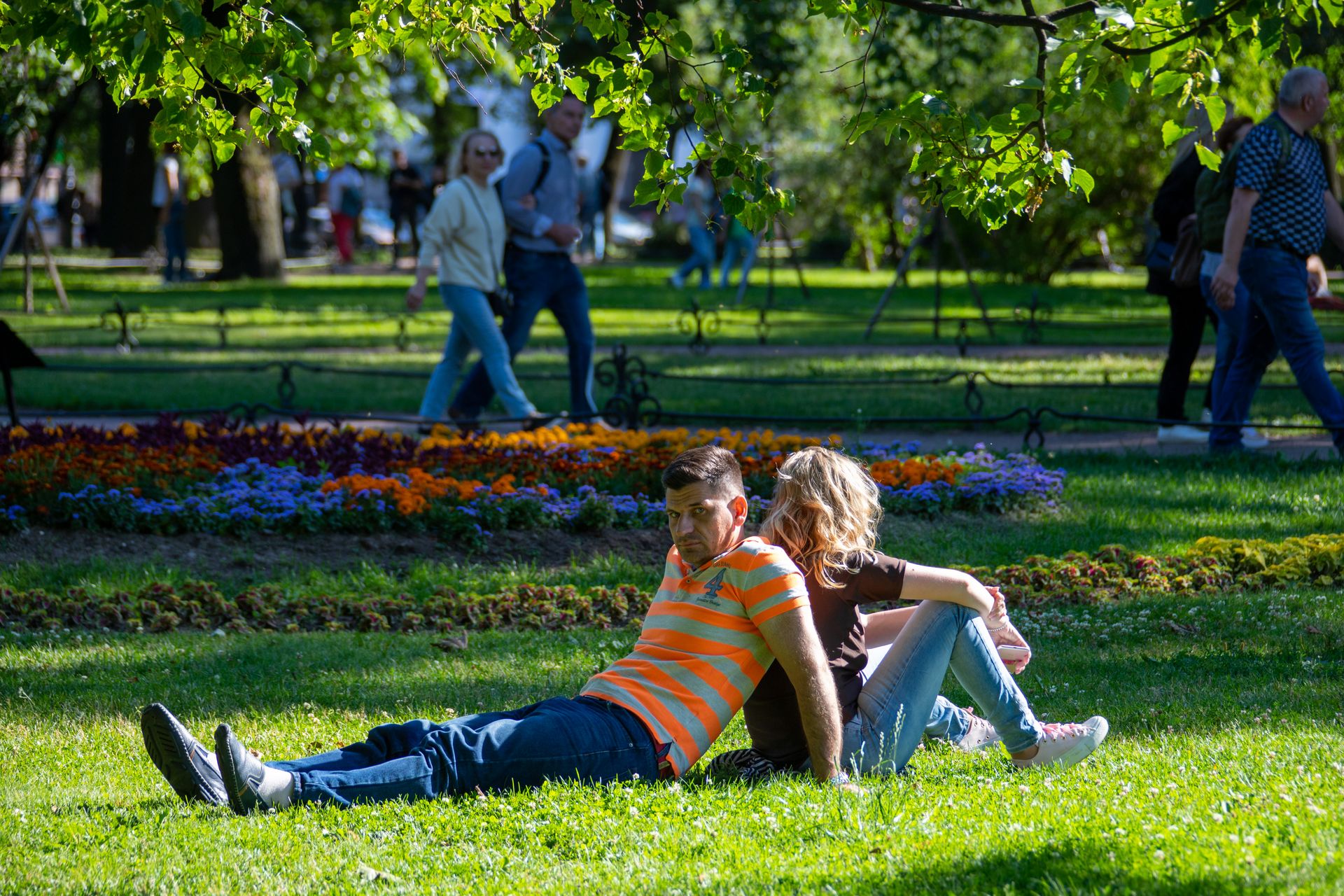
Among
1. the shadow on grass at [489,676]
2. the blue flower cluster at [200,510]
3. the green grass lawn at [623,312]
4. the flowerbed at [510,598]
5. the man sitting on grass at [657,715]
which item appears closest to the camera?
the man sitting on grass at [657,715]

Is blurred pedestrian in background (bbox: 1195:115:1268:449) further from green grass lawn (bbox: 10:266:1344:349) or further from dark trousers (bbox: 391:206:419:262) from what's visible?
dark trousers (bbox: 391:206:419:262)

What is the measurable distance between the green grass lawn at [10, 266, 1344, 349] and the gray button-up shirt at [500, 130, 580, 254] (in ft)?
20.8

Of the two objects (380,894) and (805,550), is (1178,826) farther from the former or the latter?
(380,894)

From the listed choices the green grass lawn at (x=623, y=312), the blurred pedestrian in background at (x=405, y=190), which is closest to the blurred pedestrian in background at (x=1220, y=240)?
the green grass lawn at (x=623, y=312)

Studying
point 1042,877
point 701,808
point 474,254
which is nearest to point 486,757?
point 701,808

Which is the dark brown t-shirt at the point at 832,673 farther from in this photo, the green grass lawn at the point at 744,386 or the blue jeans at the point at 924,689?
the green grass lawn at the point at 744,386

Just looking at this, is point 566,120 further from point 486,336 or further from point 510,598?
point 510,598

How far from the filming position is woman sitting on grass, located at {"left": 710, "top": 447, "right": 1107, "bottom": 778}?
13.1 feet

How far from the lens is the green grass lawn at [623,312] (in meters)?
17.0

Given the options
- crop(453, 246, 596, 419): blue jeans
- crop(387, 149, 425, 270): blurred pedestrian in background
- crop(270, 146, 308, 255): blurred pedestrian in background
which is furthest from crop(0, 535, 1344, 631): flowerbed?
crop(270, 146, 308, 255): blurred pedestrian in background

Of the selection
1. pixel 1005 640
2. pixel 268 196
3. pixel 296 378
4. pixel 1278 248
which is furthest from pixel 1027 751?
pixel 268 196

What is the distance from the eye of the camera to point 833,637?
412 cm

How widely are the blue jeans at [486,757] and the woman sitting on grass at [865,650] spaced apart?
39 cm

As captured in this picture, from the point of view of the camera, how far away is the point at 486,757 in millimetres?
3926
